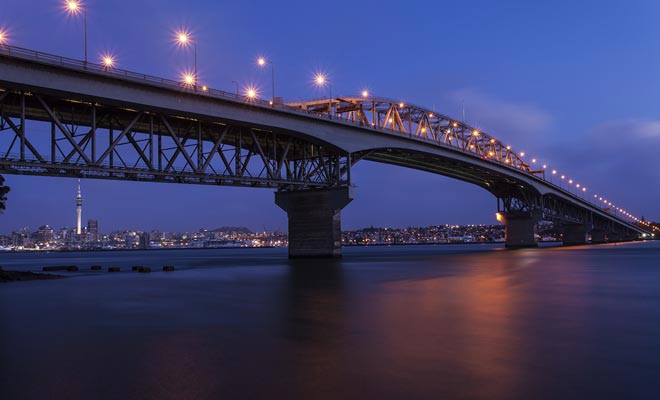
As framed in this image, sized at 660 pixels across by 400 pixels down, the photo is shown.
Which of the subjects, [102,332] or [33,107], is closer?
[102,332]

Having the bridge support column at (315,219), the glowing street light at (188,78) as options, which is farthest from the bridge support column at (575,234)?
the glowing street light at (188,78)

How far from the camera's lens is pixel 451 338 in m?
12.8

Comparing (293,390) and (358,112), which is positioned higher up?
(358,112)

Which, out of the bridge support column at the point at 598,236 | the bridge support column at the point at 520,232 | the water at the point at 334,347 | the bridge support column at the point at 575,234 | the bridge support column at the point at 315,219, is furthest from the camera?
the bridge support column at the point at 598,236

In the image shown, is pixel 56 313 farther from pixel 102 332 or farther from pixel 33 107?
pixel 33 107

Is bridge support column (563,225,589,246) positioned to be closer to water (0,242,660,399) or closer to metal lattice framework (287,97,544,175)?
metal lattice framework (287,97,544,175)

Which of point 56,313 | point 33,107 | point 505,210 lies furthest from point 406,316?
point 505,210

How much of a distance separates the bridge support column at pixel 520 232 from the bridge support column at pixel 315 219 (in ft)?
238

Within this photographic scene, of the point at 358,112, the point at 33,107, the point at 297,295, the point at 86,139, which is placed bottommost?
the point at 297,295

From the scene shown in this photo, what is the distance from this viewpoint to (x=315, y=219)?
6109 cm

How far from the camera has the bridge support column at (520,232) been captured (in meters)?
122

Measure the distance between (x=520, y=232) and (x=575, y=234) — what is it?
43895 mm

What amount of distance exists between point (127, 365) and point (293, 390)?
3727 millimetres

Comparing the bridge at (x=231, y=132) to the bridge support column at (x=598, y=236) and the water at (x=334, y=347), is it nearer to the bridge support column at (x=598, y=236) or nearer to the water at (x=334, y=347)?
the water at (x=334, y=347)
